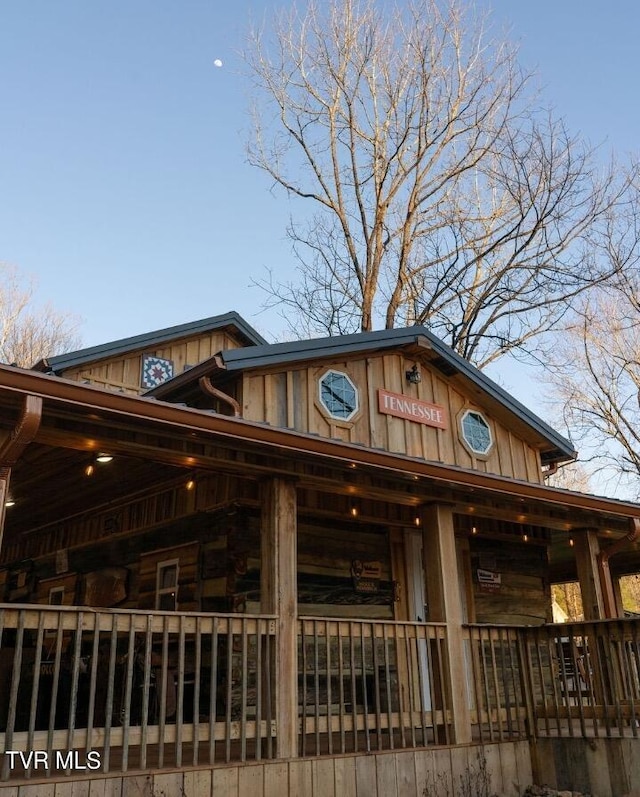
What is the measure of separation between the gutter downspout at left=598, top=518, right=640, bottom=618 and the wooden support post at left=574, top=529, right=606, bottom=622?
75mm

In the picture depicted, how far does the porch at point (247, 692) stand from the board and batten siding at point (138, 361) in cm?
469

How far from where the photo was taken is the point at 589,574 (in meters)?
10.1

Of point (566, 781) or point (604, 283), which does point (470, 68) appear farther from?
point (566, 781)

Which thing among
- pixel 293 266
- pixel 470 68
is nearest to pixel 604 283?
pixel 470 68

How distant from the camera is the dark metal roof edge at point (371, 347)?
30.5ft

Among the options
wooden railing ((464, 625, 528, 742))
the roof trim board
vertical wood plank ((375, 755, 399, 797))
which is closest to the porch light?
the roof trim board

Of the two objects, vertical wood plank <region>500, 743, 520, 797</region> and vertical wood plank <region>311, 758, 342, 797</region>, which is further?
vertical wood plank <region>500, 743, 520, 797</region>

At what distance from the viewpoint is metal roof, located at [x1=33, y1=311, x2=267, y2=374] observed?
43.0ft

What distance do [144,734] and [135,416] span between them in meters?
2.35

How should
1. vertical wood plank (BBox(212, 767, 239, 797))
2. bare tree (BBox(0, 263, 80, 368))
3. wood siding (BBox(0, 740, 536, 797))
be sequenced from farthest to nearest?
1. bare tree (BBox(0, 263, 80, 368))
2. vertical wood plank (BBox(212, 767, 239, 797))
3. wood siding (BBox(0, 740, 536, 797))

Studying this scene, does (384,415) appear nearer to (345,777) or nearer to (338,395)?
(338,395)

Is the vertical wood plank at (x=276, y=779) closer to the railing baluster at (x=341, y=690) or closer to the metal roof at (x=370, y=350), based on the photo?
the railing baluster at (x=341, y=690)

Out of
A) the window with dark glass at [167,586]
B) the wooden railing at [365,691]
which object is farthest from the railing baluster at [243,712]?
the window with dark glass at [167,586]

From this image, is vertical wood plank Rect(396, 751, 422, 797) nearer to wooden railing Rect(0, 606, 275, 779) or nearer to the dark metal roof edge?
wooden railing Rect(0, 606, 275, 779)
